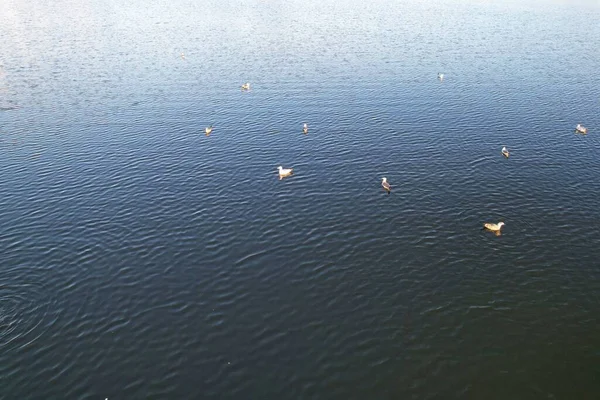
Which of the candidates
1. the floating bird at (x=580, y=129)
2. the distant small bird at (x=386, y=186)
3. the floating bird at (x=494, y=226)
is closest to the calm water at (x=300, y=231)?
the distant small bird at (x=386, y=186)

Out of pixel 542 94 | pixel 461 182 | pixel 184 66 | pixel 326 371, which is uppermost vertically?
pixel 184 66

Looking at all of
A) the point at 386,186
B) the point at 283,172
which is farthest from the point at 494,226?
the point at 283,172

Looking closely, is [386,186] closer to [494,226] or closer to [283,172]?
[283,172]

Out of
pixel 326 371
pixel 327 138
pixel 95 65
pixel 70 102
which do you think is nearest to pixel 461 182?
pixel 327 138

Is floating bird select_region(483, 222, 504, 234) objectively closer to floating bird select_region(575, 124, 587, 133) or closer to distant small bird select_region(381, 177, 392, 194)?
distant small bird select_region(381, 177, 392, 194)

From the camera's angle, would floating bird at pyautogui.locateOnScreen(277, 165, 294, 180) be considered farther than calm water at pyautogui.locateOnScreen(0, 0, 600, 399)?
Yes

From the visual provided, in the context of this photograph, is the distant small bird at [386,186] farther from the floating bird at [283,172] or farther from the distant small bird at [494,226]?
the distant small bird at [494,226]

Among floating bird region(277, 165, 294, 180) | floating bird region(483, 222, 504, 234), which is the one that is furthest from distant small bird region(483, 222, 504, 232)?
floating bird region(277, 165, 294, 180)

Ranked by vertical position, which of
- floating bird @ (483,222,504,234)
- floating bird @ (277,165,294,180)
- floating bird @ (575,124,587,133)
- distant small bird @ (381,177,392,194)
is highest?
floating bird @ (575,124,587,133)

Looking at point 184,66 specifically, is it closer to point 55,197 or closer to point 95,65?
point 95,65
